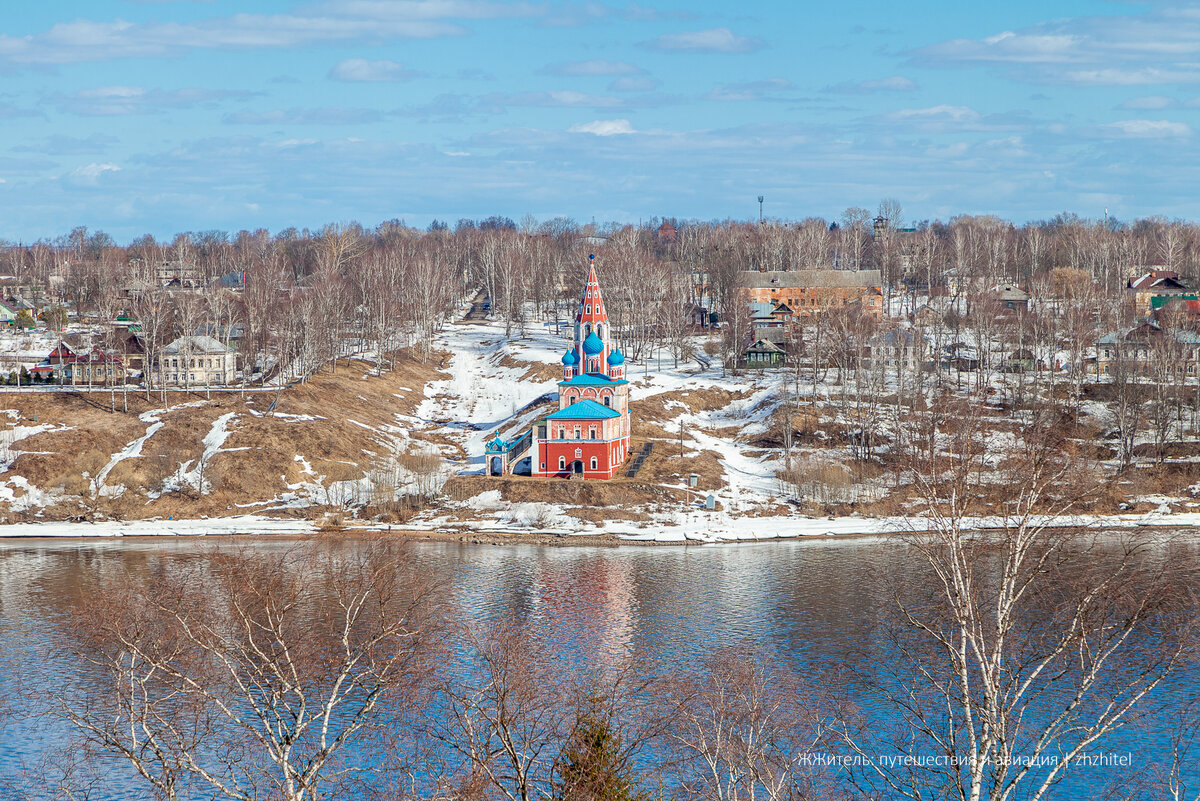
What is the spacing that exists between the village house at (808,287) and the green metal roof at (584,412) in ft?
118

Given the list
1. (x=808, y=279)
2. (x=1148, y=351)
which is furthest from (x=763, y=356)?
(x=1148, y=351)

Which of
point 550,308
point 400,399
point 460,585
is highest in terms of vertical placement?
point 550,308

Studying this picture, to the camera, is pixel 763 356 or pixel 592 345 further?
pixel 763 356

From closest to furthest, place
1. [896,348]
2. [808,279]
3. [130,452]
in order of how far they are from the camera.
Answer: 1. [130,452]
2. [896,348]
3. [808,279]

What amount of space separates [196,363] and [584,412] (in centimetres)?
2977

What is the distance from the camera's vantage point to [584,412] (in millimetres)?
54594

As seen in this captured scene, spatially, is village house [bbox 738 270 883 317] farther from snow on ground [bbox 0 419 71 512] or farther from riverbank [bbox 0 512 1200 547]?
snow on ground [bbox 0 419 71 512]

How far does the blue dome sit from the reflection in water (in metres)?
15.7

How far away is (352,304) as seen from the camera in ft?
297

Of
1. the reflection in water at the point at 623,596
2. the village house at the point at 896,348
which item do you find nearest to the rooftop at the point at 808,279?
the village house at the point at 896,348

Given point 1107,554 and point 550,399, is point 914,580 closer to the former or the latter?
point 1107,554

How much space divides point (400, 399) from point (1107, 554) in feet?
149

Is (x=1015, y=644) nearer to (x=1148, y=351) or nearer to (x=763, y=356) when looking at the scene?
(x=1148, y=351)

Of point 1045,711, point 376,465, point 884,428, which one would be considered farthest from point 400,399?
point 1045,711
